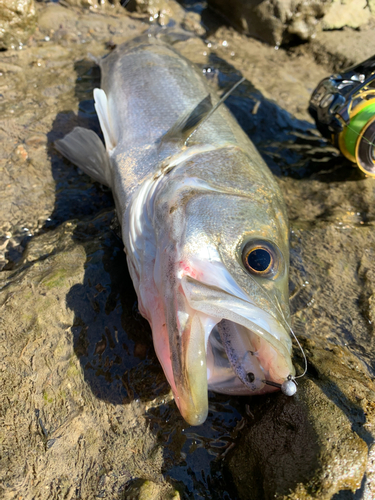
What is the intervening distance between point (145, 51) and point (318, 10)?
3.74m

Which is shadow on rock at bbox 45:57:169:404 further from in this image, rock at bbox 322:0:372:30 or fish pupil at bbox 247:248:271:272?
rock at bbox 322:0:372:30

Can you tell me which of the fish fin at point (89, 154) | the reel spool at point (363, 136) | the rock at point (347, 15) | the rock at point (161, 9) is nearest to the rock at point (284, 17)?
the rock at point (347, 15)

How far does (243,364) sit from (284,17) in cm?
620

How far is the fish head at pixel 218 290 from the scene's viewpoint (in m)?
1.81

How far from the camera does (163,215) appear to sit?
2350 millimetres

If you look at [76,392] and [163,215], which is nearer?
[76,392]

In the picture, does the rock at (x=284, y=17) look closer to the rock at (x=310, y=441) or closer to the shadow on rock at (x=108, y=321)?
the shadow on rock at (x=108, y=321)

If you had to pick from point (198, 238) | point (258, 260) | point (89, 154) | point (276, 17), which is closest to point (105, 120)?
point (89, 154)

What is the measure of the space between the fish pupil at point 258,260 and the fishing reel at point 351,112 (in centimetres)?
190

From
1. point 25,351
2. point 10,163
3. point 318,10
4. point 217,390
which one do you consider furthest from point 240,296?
point 318,10

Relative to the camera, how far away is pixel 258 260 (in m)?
2.11

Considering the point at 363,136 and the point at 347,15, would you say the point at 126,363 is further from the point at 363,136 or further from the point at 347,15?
the point at 347,15

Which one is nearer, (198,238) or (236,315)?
(236,315)

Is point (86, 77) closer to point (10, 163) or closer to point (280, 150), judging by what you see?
point (10, 163)
